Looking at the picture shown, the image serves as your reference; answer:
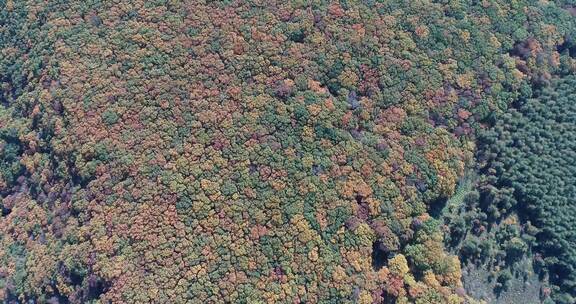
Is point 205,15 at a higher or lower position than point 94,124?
higher

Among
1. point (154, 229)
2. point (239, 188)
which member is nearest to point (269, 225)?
point (239, 188)

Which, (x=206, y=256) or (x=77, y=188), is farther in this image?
(x=77, y=188)

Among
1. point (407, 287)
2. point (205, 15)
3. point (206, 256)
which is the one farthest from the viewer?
point (205, 15)

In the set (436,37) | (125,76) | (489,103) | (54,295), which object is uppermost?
(436,37)

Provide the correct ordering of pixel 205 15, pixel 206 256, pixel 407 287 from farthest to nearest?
pixel 205 15 < pixel 407 287 < pixel 206 256

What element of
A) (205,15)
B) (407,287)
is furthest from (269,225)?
(205,15)

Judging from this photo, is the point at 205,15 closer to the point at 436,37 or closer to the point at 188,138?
the point at 188,138

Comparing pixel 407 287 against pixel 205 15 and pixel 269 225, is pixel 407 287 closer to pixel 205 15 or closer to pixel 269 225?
pixel 269 225
